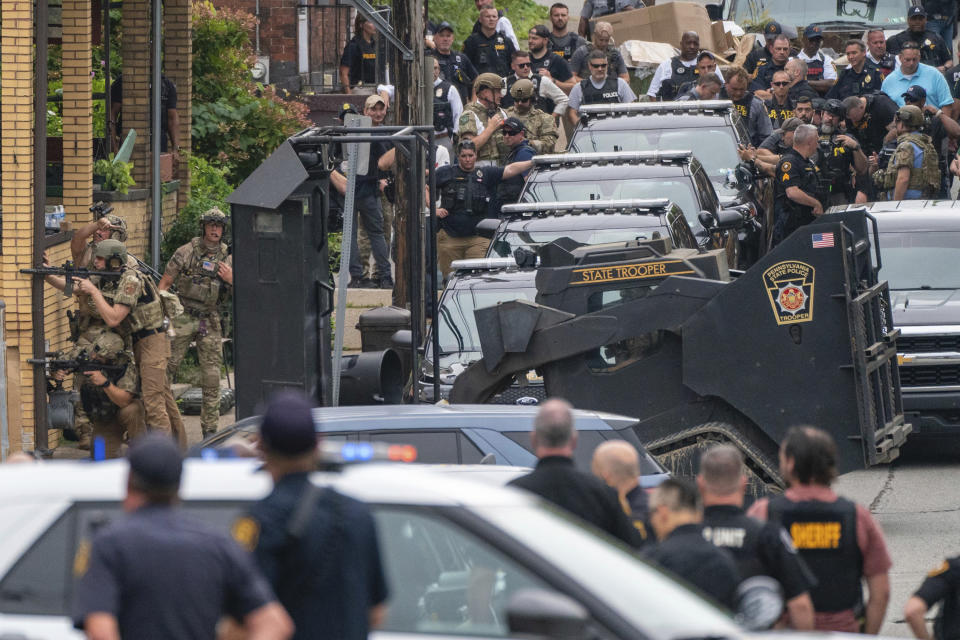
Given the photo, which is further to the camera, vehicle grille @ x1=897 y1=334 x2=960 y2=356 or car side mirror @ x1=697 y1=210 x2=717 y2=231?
car side mirror @ x1=697 y1=210 x2=717 y2=231

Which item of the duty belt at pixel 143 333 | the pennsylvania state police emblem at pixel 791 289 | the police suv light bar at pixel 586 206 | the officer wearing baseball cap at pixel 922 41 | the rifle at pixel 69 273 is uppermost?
the officer wearing baseball cap at pixel 922 41

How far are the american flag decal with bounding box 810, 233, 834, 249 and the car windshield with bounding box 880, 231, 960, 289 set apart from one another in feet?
11.5

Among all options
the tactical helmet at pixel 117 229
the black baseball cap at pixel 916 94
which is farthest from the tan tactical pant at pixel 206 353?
the black baseball cap at pixel 916 94

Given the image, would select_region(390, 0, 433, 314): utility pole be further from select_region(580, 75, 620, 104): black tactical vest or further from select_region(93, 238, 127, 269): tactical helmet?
select_region(580, 75, 620, 104): black tactical vest

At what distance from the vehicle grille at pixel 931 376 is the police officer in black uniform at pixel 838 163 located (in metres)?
5.30

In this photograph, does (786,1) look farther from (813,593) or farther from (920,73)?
(813,593)

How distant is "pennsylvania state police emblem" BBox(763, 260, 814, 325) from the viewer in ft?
32.1

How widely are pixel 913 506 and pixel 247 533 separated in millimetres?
7715

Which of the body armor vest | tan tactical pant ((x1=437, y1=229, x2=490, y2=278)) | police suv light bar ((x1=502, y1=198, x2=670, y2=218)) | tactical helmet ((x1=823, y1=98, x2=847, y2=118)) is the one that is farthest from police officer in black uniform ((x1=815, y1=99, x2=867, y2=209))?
the body armor vest

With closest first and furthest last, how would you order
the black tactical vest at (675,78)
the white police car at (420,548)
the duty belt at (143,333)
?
1. the white police car at (420,548)
2. the duty belt at (143,333)
3. the black tactical vest at (675,78)

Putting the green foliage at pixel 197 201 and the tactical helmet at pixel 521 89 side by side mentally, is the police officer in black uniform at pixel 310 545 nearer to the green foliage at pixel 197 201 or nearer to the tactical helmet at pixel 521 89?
the green foliage at pixel 197 201

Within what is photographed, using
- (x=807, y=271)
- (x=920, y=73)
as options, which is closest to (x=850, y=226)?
(x=807, y=271)

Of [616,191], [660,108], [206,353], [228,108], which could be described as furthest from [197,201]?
[660,108]

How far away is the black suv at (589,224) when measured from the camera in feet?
42.6
